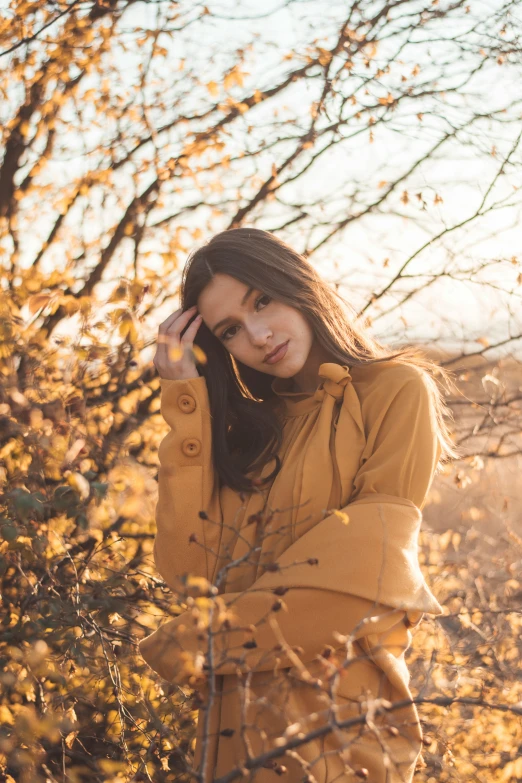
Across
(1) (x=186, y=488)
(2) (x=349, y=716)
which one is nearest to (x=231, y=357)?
(1) (x=186, y=488)

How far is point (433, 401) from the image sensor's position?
6.52 ft

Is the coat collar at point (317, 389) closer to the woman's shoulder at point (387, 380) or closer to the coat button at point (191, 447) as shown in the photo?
the woman's shoulder at point (387, 380)

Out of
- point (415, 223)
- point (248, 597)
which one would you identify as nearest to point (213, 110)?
point (415, 223)

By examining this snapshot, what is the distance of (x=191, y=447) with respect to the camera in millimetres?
2213

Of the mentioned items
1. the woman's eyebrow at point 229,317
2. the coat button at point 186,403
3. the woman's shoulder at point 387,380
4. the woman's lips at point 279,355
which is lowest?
the coat button at point 186,403

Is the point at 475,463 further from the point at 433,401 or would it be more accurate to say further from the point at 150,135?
the point at 150,135

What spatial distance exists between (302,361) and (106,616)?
96 cm

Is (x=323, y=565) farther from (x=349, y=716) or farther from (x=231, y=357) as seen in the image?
(x=231, y=357)

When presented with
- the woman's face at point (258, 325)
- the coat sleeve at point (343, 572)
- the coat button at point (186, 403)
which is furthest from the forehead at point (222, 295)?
the coat sleeve at point (343, 572)

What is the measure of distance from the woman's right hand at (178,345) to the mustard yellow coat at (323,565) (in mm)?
158

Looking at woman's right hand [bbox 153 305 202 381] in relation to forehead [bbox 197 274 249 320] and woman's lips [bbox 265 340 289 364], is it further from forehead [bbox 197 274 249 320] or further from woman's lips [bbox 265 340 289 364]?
woman's lips [bbox 265 340 289 364]

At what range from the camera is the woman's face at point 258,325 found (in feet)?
7.08

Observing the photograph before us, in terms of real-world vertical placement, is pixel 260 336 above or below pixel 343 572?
above

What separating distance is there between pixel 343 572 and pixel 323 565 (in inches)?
1.9
